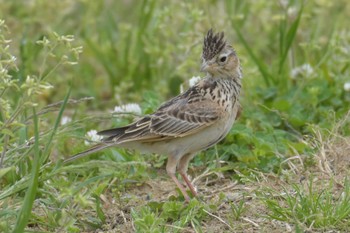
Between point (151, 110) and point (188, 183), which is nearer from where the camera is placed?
point (188, 183)

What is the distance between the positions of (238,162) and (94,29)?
410 centimetres

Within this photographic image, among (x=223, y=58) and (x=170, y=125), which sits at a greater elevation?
(x=223, y=58)

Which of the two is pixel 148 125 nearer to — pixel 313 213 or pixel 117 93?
pixel 313 213

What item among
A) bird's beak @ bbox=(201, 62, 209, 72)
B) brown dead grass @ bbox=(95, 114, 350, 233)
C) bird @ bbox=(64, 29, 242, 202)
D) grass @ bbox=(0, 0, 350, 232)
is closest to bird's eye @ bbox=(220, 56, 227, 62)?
bird @ bbox=(64, 29, 242, 202)

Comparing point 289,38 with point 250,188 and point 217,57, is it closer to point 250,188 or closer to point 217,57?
point 217,57

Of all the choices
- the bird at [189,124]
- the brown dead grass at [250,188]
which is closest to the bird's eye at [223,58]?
the bird at [189,124]

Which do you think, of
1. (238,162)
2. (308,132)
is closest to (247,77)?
(308,132)

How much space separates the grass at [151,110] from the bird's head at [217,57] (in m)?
0.58

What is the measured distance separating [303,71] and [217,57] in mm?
1614

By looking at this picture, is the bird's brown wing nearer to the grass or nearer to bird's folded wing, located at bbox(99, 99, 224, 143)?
bird's folded wing, located at bbox(99, 99, 224, 143)

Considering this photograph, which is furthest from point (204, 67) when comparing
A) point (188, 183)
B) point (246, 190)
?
point (246, 190)

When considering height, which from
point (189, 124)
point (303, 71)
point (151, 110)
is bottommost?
point (189, 124)

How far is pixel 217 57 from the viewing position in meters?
6.27

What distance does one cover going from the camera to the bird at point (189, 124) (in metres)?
5.95
